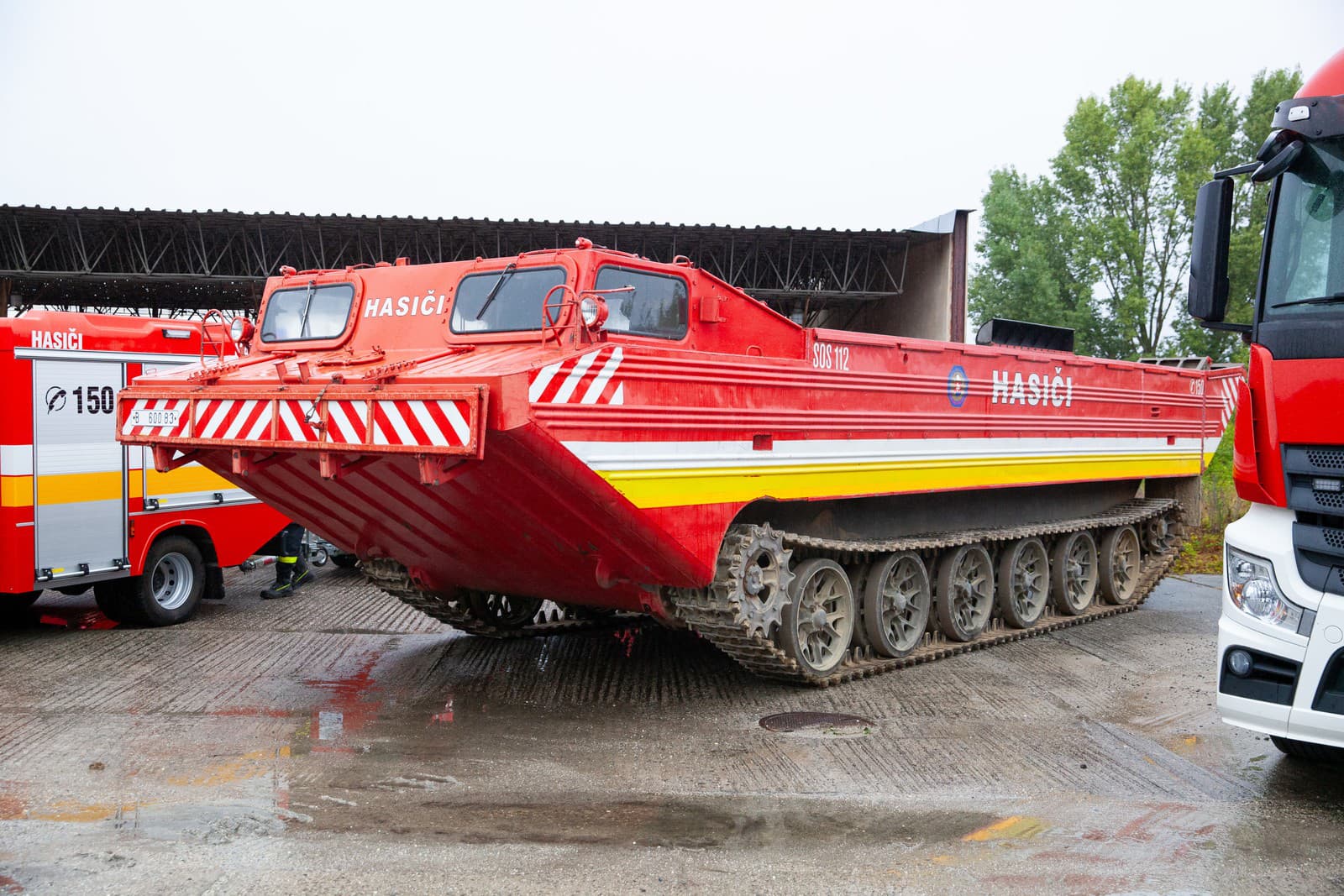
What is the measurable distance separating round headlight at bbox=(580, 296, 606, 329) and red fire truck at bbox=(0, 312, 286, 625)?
4.83 m

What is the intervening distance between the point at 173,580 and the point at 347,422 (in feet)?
18.1

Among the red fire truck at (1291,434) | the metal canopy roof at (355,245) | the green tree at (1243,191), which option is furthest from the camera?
the green tree at (1243,191)

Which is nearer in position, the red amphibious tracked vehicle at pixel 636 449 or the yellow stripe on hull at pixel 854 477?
the red amphibious tracked vehicle at pixel 636 449

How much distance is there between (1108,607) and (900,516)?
3.50m

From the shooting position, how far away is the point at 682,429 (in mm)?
6328

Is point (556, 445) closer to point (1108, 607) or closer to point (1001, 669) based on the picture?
point (1001, 669)

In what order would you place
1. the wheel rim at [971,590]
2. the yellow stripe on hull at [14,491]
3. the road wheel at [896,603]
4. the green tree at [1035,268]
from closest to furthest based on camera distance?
the road wheel at [896,603], the yellow stripe on hull at [14,491], the wheel rim at [971,590], the green tree at [1035,268]

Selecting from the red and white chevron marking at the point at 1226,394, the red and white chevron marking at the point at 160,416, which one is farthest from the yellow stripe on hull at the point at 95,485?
the red and white chevron marking at the point at 1226,394

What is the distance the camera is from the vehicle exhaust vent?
391 inches

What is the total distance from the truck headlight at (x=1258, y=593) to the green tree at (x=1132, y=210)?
118 feet

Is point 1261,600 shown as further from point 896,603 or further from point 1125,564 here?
point 1125,564

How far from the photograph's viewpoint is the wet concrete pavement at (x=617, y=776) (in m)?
4.55

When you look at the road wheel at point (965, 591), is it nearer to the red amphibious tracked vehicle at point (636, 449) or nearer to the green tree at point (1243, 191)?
the red amphibious tracked vehicle at point (636, 449)

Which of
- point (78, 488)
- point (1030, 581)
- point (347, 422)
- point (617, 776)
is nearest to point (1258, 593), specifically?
point (617, 776)
